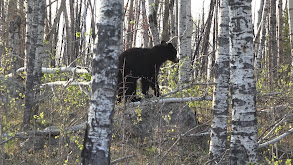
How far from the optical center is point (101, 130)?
11.9 ft

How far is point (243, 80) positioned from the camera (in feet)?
13.1

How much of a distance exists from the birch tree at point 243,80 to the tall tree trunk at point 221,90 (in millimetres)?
1408

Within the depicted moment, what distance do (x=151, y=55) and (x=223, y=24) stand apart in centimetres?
290

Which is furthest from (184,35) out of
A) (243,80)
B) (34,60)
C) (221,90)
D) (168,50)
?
(243,80)

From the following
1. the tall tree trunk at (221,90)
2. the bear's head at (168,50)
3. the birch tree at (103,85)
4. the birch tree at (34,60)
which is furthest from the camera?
the bear's head at (168,50)

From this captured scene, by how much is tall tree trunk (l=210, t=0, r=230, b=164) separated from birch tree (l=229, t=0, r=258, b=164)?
1.41 metres

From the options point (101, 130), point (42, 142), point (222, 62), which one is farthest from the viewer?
point (42, 142)

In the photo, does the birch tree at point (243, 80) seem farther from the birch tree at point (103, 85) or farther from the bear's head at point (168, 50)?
the bear's head at point (168, 50)

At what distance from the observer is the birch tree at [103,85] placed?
11.9 ft

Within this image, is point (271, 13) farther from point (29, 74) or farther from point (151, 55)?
point (29, 74)

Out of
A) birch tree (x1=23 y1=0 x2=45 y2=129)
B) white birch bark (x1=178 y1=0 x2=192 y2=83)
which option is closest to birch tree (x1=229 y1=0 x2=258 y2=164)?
birch tree (x1=23 y1=0 x2=45 y2=129)

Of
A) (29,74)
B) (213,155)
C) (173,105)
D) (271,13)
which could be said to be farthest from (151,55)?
(271,13)

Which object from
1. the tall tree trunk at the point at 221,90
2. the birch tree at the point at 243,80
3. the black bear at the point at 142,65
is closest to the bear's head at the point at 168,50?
the black bear at the point at 142,65

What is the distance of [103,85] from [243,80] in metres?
1.64
